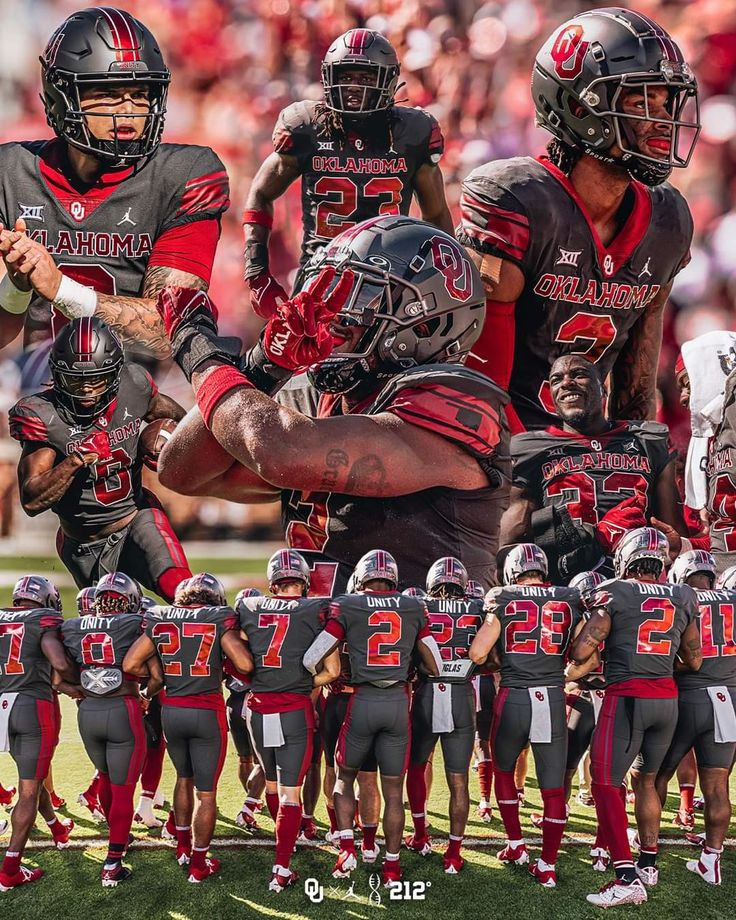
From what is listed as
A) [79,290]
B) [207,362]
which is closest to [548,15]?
[79,290]

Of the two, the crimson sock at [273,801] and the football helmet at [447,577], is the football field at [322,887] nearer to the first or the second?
the crimson sock at [273,801]

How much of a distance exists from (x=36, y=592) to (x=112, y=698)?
0.59 m

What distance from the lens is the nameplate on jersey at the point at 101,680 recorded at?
186 inches

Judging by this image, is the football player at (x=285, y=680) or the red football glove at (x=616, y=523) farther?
the red football glove at (x=616, y=523)

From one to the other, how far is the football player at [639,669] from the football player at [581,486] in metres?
0.68

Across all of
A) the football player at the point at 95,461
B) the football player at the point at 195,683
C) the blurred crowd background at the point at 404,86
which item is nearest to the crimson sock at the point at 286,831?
the football player at the point at 195,683

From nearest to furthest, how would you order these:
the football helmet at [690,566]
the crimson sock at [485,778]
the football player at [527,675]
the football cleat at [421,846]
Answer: the football player at [527,675] → the football cleat at [421,846] → the football helmet at [690,566] → the crimson sock at [485,778]

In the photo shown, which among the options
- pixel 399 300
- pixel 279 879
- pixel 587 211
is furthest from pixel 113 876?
pixel 587 211

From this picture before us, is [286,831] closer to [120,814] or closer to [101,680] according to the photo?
[120,814]

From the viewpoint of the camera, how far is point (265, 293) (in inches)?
245

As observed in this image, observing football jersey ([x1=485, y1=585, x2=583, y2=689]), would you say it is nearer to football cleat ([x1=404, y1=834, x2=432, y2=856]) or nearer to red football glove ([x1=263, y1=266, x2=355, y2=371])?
football cleat ([x1=404, y1=834, x2=432, y2=856])

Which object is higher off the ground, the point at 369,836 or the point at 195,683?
the point at 195,683

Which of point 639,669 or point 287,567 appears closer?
point 287,567

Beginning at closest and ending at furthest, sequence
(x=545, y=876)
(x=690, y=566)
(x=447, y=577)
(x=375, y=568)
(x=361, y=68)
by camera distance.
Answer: (x=375, y=568) < (x=447, y=577) < (x=545, y=876) < (x=690, y=566) < (x=361, y=68)
